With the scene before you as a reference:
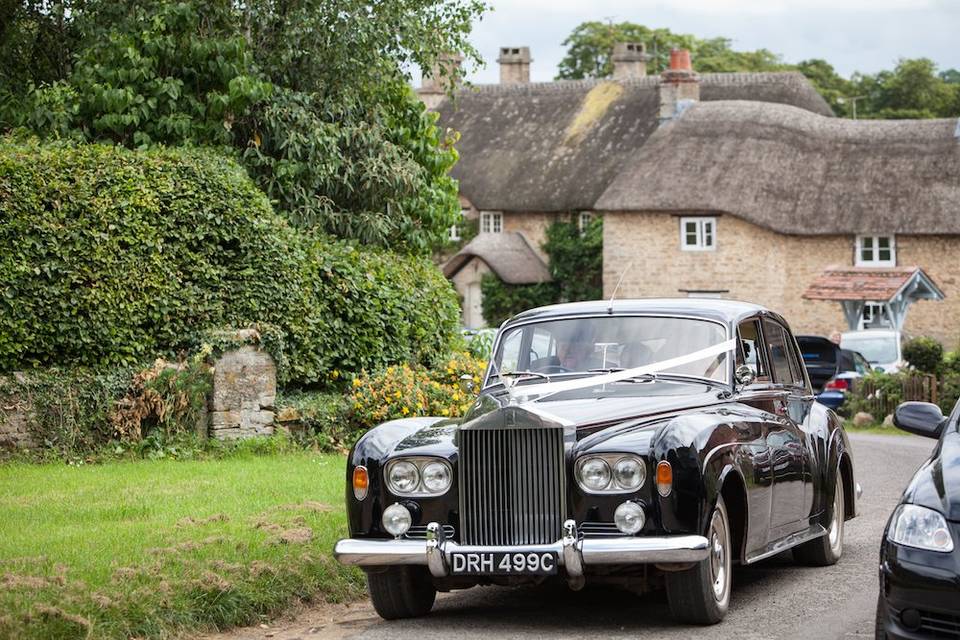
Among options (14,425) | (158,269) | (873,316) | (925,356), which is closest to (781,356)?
(158,269)

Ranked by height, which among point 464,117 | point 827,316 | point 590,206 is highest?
point 464,117

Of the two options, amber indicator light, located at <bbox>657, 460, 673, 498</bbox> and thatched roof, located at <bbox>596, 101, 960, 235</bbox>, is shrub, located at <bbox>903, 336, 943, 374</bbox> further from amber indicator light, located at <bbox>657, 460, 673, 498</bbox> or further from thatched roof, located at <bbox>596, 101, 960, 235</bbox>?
amber indicator light, located at <bbox>657, 460, 673, 498</bbox>

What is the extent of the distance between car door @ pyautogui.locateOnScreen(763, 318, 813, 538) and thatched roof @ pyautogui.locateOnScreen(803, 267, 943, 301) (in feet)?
119

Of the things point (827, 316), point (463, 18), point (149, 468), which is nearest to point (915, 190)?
point (827, 316)

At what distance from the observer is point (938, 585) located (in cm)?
645

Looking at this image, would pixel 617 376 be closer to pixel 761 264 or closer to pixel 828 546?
pixel 828 546

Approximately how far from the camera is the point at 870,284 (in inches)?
1860

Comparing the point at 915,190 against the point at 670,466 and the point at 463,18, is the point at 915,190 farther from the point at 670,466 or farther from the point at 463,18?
the point at 670,466

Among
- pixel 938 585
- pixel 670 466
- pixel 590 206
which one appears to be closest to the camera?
pixel 938 585

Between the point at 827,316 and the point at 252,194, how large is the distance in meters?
35.8

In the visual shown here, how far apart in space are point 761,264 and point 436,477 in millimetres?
44080

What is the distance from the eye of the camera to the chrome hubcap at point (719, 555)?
→ 27.8 feet

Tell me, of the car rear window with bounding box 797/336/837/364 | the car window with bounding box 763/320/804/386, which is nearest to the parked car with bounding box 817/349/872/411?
the car rear window with bounding box 797/336/837/364

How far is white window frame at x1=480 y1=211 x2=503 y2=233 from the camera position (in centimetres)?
5884
